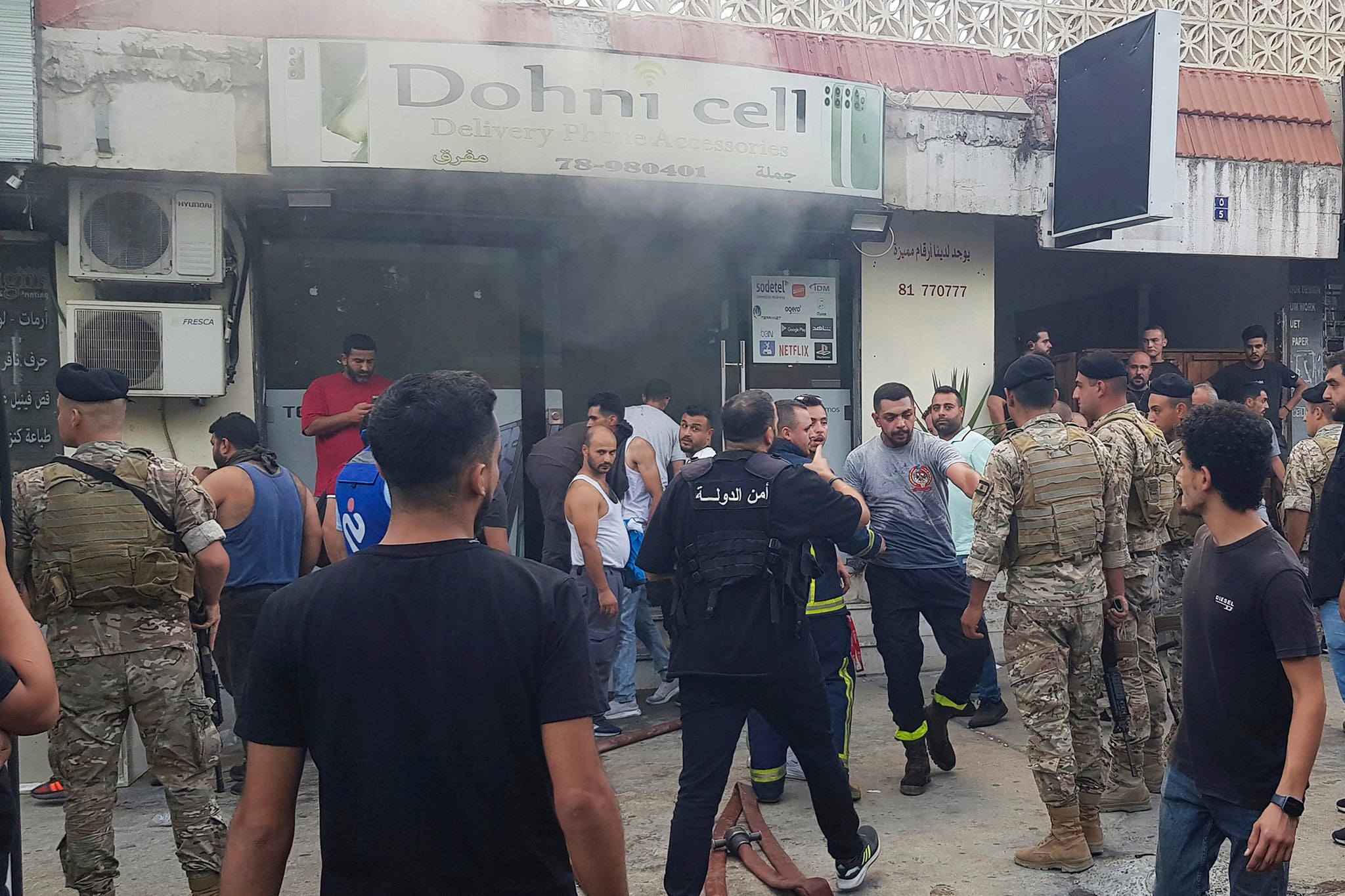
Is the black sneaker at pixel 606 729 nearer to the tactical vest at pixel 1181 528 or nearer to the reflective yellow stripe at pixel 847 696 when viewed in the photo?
the reflective yellow stripe at pixel 847 696

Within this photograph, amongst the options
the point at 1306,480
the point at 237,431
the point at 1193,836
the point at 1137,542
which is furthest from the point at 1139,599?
the point at 237,431

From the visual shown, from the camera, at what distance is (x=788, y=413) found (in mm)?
4852

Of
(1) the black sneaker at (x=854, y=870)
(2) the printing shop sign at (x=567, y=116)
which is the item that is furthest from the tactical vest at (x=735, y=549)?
(2) the printing shop sign at (x=567, y=116)

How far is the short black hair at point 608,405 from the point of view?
603 centimetres

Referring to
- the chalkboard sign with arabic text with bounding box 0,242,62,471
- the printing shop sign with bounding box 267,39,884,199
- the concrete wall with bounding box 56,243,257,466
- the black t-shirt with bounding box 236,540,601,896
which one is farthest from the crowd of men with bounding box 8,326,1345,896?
the printing shop sign with bounding box 267,39,884,199

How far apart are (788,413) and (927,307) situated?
10.8 ft

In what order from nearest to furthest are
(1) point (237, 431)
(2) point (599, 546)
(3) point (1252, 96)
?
1. (1) point (237, 431)
2. (2) point (599, 546)
3. (3) point (1252, 96)

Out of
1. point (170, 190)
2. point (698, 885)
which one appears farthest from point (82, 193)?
point (698, 885)

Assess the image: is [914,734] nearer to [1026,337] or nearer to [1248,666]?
[1248,666]

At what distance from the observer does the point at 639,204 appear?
6703mm

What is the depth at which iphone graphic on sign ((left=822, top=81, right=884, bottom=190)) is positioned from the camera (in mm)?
6539

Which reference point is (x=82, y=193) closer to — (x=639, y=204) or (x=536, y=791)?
(x=639, y=204)

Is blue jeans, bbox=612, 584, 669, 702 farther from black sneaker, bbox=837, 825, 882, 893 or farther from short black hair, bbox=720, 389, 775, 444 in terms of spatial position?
short black hair, bbox=720, 389, 775, 444

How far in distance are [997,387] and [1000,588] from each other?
5.32ft
